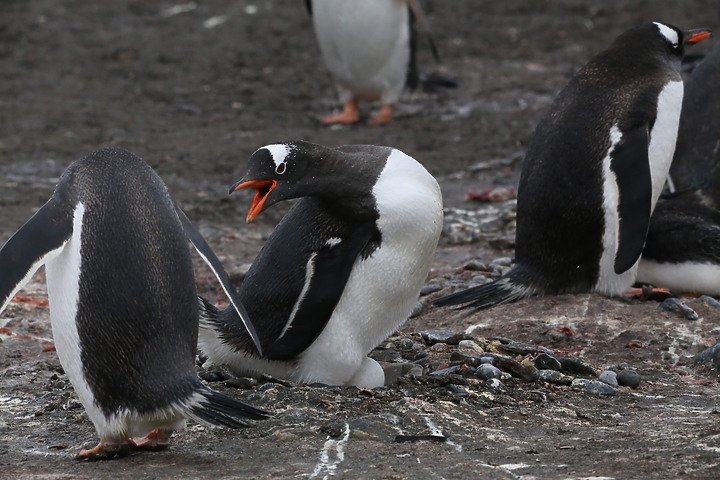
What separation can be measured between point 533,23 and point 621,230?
26.8ft

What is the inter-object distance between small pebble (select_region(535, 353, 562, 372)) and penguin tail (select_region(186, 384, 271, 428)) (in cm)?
139

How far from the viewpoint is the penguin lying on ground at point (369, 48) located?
10086 mm

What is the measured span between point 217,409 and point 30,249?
73cm

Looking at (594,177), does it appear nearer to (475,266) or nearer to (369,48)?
(475,266)

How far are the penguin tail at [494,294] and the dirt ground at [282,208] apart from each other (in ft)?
0.16

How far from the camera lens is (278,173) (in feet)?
14.2

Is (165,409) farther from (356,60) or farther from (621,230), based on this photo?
(356,60)

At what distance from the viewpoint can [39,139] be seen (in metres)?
9.44

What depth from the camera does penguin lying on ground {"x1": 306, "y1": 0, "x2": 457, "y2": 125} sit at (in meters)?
10.1

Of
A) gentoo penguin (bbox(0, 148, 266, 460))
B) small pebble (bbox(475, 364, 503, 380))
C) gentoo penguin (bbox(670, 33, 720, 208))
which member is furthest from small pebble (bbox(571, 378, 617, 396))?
gentoo penguin (bbox(670, 33, 720, 208))

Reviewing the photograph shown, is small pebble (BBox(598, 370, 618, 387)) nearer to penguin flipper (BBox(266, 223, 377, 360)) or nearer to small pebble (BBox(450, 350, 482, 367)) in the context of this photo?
small pebble (BBox(450, 350, 482, 367))

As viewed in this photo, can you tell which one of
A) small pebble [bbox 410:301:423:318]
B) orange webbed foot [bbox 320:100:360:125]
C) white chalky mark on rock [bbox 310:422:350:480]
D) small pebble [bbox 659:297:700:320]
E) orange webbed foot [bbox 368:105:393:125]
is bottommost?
orange webbed foot [bbox 368:105:393:125]

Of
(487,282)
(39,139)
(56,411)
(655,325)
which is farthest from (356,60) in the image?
(56,411)

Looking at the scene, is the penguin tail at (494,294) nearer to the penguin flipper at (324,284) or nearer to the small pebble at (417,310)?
the small pebble at (417,310)
